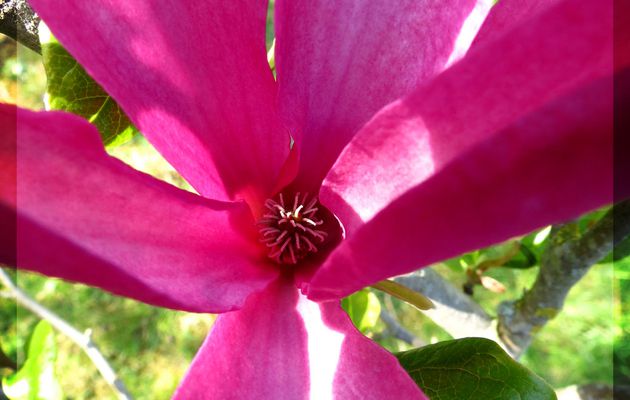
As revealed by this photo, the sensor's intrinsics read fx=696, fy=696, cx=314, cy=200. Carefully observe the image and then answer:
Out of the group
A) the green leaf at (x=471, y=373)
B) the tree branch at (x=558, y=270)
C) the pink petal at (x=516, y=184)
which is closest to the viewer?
the pink petal at (x=516, y=184)

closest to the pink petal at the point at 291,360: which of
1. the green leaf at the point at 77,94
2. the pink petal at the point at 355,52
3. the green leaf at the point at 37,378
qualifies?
the pink petal at the point at 355,52

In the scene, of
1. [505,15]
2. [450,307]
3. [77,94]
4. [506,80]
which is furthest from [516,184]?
[450,307]

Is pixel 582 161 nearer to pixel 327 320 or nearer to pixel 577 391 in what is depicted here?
pixel 327 320

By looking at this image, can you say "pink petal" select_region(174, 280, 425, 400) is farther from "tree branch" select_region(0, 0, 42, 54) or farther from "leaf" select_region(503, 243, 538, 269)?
"leaf" select_region(503, 243, 538, 269)

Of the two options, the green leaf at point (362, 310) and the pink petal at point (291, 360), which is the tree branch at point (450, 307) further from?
the pink petal at point (291, 360)

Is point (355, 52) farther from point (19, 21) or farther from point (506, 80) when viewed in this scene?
point (19, 21)

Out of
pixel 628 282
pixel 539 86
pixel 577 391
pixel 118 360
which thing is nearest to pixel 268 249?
pixel 539 86
